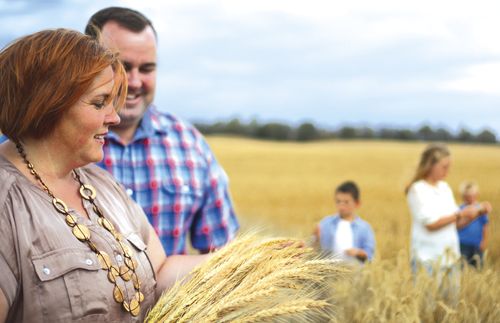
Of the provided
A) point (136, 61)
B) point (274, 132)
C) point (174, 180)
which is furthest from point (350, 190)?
point (274, 132)

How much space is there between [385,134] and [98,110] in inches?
1793

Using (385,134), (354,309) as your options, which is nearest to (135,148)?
(354,309)

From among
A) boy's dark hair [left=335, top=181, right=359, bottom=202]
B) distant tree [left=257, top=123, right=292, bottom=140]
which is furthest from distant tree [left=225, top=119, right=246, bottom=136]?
boy's dark hair [left=335, top=181, right=359, bottom=202]

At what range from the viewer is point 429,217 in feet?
16.0

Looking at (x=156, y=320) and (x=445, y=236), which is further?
(x=445, y=236)

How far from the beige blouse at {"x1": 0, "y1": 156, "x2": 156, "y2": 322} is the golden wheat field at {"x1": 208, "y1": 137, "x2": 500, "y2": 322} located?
1.75 ft

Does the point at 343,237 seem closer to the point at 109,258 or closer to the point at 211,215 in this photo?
the point at 211,215

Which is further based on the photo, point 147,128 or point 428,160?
point 428,160

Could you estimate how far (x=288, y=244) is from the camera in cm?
177

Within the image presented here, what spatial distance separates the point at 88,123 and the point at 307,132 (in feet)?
147

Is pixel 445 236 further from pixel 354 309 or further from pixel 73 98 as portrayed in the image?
pixel 73 98

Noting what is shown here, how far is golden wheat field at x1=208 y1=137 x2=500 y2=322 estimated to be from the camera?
8.36 ft

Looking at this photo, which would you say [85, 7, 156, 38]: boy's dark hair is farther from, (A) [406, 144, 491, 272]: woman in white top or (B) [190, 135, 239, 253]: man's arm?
(A) [406, 144, 491, 272]: woman in white top

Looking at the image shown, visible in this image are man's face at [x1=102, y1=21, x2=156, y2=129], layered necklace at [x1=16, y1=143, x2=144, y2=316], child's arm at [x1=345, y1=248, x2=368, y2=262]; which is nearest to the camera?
layered necklace at [x1=16, y1=143, x2=144, y2=316]
